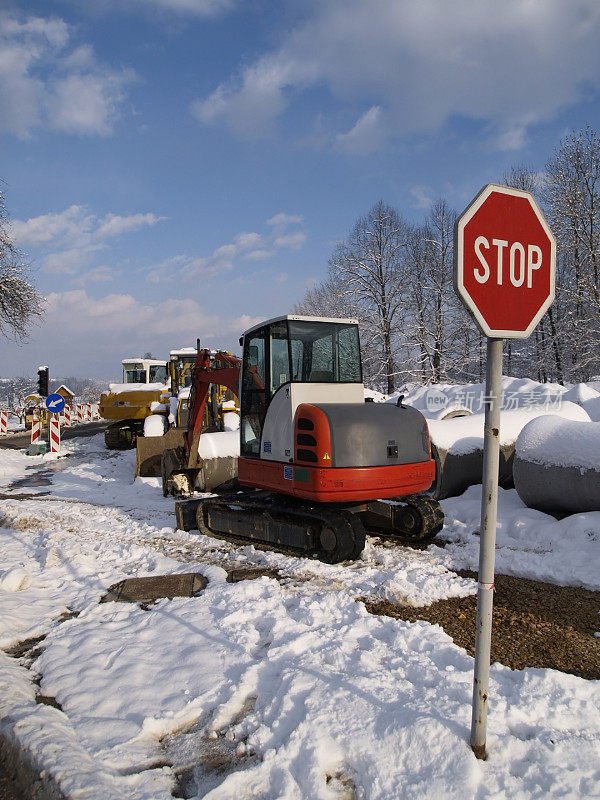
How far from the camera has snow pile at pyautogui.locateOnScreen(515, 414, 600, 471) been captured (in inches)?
267

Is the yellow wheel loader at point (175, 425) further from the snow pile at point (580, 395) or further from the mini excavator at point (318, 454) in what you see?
the snow pile at point (580, 395)

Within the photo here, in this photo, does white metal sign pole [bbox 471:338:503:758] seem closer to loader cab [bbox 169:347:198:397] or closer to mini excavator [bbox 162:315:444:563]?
mini excavator [bbox 162:315:444:563]

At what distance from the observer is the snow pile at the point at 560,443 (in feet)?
22.2

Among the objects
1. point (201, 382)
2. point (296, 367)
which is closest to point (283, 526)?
point (296, 367)

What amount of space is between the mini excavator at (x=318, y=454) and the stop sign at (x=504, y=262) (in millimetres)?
3564

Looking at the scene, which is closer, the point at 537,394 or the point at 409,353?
the point at 537,394

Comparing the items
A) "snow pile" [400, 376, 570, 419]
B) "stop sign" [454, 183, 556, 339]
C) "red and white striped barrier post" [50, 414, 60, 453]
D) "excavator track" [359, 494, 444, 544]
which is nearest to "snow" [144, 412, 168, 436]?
"red and white striped barrier post" [50, 414, 60, 453]

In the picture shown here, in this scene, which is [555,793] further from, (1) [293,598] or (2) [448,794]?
(1) [293,598]

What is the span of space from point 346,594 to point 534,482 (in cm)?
335

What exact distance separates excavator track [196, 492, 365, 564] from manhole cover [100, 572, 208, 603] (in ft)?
3.92

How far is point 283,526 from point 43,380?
16206 millimetres

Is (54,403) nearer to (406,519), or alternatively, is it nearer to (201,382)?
(201,382)

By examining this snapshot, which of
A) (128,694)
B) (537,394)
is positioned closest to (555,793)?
(128,694)

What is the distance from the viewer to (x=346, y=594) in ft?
16.7
